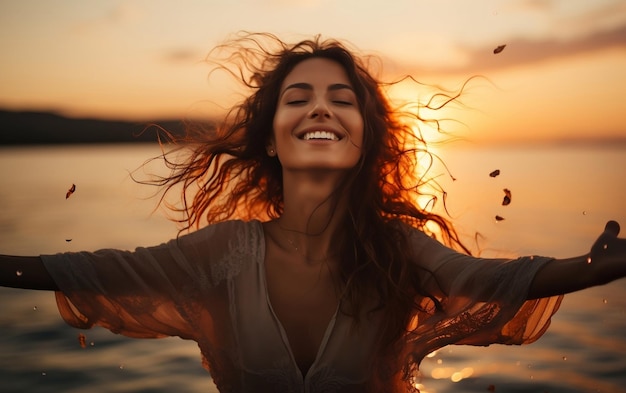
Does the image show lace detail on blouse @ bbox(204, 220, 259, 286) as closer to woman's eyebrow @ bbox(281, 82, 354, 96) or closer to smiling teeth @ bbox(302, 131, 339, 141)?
smiling teeth @ bbox(302, 131, 339, 141)

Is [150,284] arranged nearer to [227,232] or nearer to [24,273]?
[227,232]

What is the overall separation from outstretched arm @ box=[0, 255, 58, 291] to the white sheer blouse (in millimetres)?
45

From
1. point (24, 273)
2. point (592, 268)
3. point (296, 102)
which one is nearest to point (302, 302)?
point (296, 102)

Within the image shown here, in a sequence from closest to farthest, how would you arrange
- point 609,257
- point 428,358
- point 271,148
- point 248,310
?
point 609,257, point 248,310, point 271,148, point 428,358

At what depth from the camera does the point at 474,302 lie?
3.31 metres

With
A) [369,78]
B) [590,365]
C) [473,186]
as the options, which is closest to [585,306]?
[590,365]

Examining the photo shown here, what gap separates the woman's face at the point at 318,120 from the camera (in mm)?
3648

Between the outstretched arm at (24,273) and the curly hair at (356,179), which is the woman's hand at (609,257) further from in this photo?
the outstretched arm at (24,273)

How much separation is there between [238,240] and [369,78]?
3.50ft

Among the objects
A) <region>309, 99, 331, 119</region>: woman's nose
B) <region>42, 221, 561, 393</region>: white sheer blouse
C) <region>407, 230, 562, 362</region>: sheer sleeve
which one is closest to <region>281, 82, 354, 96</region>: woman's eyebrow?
<region>309, 99, 331, 119</region>: woman's nose

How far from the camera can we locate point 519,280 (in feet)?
10.2

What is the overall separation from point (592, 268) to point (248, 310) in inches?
59.0

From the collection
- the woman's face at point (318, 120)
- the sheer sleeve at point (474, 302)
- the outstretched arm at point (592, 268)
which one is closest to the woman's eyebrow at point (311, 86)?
the woman's face at point (318, 120)

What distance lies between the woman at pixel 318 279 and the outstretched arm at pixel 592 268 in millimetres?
181
